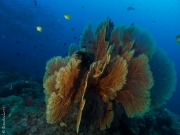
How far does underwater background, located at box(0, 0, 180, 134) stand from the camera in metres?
37.5

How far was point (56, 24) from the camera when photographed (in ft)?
154

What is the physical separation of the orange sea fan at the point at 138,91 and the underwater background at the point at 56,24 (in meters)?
27.7

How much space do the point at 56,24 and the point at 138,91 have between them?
4572 cm

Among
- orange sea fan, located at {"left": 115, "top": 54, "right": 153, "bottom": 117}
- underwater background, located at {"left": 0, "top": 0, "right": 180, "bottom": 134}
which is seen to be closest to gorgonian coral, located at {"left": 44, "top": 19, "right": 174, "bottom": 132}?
orange sea fan, located at {"left": 115, "top": 54, "right": 153, "bottom": 117}

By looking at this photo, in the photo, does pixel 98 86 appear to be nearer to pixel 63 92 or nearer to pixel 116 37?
pixel 63 92

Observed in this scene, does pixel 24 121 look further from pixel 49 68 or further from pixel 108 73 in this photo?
pixel 108 73

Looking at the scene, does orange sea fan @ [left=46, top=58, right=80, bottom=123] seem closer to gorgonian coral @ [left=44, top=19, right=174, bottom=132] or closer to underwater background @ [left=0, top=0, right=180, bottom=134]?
gorgonian coral @ [left=44, top=19, right=174, bottom=132]

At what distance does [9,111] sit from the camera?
4562 mm

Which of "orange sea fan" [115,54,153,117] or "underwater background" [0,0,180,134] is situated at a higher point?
"underwater background" [0,0,180,134]

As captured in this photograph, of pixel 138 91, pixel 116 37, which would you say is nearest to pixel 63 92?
pixel 138 91

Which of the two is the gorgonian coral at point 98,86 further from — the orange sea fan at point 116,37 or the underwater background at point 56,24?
the underwater background at point 56,24

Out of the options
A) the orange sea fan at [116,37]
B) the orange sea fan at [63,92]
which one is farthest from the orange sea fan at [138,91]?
the orange sea fan at [63,92]

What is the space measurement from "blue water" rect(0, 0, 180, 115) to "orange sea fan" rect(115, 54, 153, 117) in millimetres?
28108

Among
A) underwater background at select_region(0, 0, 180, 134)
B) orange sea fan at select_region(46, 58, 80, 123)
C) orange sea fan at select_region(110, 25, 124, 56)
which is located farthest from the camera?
underwater background at select_region(0, 0, 180, 134)
